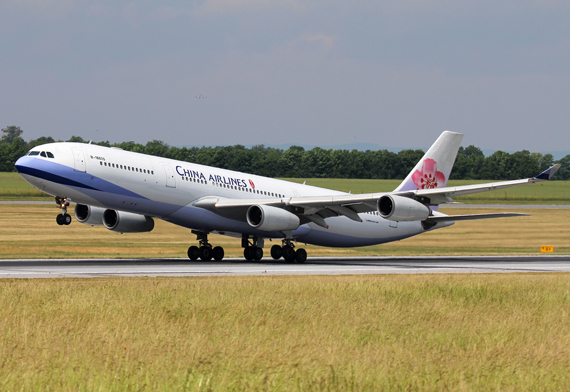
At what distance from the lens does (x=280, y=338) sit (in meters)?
13.9

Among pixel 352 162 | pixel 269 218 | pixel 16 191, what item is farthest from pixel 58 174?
pixel 352 162

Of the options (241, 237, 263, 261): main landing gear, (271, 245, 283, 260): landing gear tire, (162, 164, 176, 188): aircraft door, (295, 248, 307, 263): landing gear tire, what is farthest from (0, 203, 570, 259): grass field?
(162, 164, 176, 188): aircraft door

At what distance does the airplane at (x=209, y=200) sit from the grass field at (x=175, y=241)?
255 inches

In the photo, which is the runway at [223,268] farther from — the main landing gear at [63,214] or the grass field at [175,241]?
the grass field at [175,241]

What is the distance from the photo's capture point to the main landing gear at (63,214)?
1287 inches

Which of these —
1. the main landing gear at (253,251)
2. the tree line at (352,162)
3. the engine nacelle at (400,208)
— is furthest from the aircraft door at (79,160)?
the tree line at (352,162)

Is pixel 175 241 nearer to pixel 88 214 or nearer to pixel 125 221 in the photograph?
pixel 125 221

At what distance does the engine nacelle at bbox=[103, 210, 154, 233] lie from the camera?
4044 cm

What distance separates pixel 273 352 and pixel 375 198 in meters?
25.5

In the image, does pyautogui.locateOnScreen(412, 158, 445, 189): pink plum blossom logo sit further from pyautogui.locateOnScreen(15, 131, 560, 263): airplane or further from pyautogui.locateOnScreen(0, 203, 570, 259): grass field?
pyautogui.locateOnScreen(0, 203, 570, 259): grass field

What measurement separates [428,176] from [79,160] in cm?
2426

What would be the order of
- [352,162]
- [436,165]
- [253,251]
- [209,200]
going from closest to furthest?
[209,200], [253,251], [436,165], [352,162]

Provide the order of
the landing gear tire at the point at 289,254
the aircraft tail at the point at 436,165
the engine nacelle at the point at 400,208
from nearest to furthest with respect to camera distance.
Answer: the engine nacelle at the point at 400,208 → the landing gear tire at the point at 289,254 → the aircraft tail at the point at 436,165

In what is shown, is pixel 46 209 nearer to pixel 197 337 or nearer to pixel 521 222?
pixel 521 222
